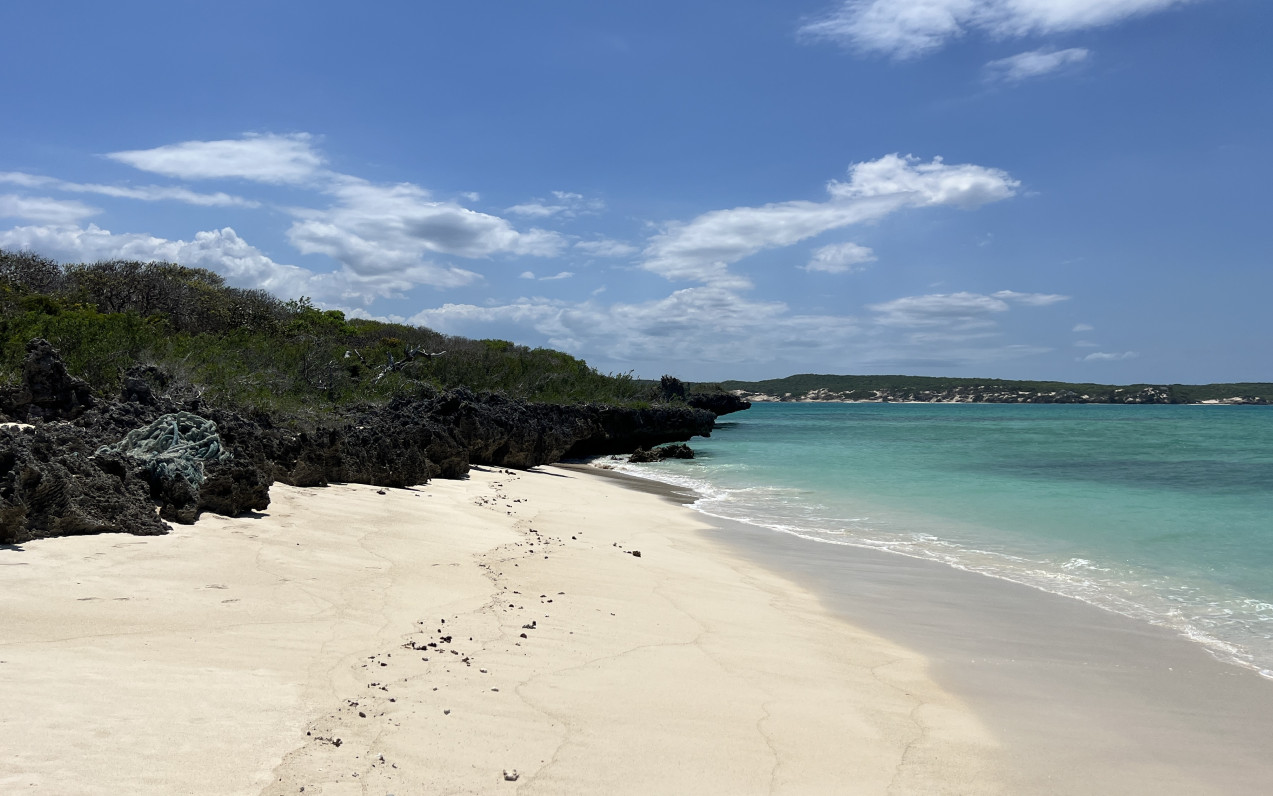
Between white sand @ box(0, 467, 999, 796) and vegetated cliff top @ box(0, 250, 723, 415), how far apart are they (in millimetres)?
6143

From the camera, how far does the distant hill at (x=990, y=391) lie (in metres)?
144

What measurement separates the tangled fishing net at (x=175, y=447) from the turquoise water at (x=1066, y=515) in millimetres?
8287

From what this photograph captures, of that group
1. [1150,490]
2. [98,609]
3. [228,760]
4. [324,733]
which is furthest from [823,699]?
[1150,490]

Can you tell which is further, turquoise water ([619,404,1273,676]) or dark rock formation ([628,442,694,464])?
dark rock formation ([628,442,694,464])

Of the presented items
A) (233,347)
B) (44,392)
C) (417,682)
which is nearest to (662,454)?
(233,347)

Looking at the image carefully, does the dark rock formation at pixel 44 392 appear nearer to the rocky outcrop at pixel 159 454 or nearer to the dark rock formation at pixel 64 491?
the rocky outcrop at pixel 159 454

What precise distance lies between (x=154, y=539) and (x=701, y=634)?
14.0 ft

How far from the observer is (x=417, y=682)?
4039mm

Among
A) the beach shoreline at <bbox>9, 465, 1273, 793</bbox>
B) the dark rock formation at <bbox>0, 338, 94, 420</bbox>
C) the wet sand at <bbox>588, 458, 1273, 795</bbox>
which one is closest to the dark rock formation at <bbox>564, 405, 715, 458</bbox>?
the dark rock formation at <bbox>0, 338, 94, 420</bbox>

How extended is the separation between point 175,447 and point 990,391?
15870 centimetres

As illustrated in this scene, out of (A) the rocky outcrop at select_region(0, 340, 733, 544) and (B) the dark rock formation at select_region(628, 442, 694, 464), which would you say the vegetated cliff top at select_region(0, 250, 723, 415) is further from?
(B) the dark rock formation at select_region(628, 442, 694, 464)

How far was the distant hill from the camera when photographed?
144m

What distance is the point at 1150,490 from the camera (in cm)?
1845

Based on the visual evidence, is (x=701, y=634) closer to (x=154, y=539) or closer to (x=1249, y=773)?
(x=1249, y=773)
